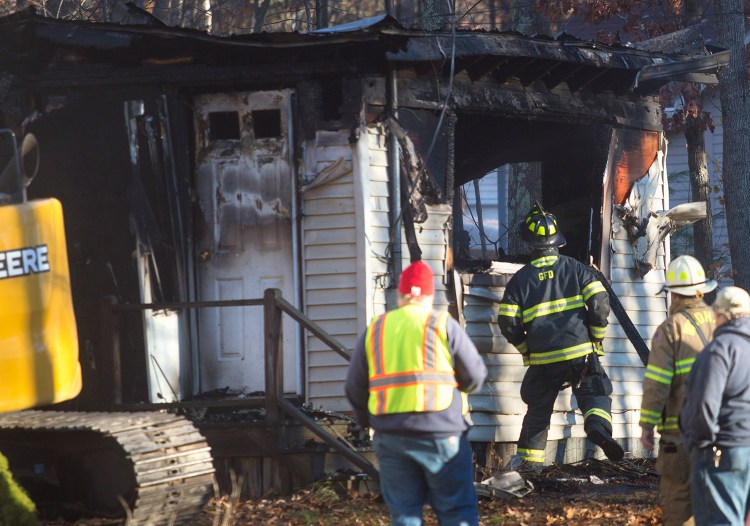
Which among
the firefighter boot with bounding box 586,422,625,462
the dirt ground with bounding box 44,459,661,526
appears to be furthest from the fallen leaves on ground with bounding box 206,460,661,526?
→ the firefighter boot with bounding box 586,422,625,462

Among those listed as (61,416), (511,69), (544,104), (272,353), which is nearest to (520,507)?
(272,353)

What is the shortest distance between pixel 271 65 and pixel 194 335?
256cm

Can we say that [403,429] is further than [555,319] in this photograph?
No

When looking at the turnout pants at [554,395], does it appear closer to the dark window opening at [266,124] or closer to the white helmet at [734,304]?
the dark window opening at [266,124]

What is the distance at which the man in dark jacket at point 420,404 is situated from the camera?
6.20 m

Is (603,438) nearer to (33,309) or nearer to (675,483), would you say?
(675,483)

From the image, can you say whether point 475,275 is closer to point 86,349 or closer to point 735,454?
point 86,349

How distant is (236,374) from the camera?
10.7 meters

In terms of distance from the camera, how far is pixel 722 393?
6152mm

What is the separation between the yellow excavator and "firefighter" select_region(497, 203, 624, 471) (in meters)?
3.35

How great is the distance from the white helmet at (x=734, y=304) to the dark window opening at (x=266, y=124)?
5.25m

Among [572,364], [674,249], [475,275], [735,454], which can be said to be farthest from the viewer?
[674,249]

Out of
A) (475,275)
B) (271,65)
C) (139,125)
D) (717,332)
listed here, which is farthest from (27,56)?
(717,332)

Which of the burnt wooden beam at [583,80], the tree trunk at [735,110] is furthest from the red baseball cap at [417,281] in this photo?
the tree trunk at [735,110]
